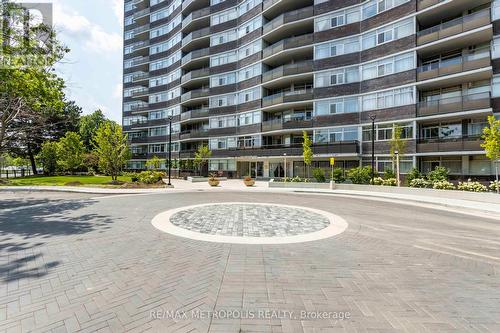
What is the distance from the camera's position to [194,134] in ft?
150

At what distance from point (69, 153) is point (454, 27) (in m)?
55.4

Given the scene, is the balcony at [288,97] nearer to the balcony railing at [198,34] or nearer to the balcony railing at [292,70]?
the balcony railing at [292,70]

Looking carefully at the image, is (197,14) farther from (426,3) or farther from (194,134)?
(426,3)

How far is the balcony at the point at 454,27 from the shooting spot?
875 inches

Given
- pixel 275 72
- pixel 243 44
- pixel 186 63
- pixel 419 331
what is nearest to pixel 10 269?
pixel 419 331

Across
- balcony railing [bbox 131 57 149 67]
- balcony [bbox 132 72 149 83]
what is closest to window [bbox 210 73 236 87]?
balcony [bbox 132 72 149 83]

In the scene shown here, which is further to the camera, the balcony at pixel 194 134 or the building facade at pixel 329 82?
the balcony at pixel 194 134

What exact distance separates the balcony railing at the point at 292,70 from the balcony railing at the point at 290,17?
19.7ft

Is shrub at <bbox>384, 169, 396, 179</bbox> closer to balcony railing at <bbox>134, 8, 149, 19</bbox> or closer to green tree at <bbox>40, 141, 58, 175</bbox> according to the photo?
green tree at <bbox>40, 141, 58, 175</bbox>

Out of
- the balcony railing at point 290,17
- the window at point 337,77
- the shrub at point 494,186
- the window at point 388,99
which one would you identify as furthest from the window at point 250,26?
the shrub at point 494,186

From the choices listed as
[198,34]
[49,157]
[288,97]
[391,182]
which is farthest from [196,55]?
[391,182]

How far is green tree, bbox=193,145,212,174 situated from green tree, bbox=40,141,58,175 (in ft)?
84.3

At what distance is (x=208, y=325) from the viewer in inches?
126

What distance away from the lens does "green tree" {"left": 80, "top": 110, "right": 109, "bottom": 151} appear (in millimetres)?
62459
